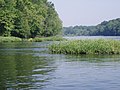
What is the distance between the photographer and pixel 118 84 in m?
20.3

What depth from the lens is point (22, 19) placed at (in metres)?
103

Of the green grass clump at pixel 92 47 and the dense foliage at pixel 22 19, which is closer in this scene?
the green grass clump at pixel 92 47

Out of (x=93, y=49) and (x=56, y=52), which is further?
(x=56, y=52)

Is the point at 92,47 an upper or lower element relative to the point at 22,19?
lower

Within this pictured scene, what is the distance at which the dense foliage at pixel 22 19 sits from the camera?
9744 cm

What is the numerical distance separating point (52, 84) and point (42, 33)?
100184 mm

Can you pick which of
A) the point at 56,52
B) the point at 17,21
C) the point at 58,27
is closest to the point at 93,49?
the point at 56,52

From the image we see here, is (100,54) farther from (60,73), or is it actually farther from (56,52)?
(60,73)

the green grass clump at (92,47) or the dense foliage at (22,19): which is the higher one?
the dense foliage at (22,19)

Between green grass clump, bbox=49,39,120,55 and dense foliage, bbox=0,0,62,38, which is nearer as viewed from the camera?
green grass clump, bbox=49,39,120,55

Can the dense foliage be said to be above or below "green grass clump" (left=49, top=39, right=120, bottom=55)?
above

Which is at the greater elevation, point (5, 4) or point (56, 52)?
point (5, 4)

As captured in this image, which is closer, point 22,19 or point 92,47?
point 92,47

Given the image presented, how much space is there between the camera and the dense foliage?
97438 mm
